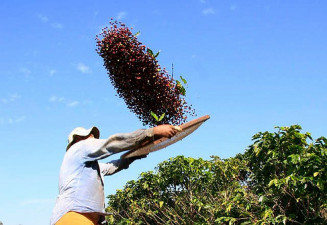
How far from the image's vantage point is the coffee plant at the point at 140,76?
13.1 ft

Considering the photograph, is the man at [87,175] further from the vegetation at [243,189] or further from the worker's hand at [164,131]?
the vegetation at [243,189]

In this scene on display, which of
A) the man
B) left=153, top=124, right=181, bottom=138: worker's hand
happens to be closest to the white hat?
the man

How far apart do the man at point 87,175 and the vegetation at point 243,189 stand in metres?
2.39

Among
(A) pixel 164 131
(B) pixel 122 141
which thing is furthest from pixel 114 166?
(A) pixel 164 131

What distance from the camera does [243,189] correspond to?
6.36m

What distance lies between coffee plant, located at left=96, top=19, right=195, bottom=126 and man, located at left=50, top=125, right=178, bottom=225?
107cm

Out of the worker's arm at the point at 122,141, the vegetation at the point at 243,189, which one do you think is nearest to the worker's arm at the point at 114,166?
the worker's arm at the point at 122,141

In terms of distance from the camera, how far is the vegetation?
4.91 meters

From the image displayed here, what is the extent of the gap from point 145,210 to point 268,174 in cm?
358

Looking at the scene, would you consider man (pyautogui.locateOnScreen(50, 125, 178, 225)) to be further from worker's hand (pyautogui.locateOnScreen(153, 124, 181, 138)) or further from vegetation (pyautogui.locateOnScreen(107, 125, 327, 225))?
vegetation (pyautogui.locateOnScreen(107, 125, 327, 225))

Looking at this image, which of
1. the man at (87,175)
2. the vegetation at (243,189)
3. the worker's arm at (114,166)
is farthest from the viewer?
the vegetation at (243,189)

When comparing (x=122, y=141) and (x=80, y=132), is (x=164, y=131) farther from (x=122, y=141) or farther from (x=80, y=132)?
(x=80, y=132)

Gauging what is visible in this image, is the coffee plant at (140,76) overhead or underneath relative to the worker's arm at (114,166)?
overhead

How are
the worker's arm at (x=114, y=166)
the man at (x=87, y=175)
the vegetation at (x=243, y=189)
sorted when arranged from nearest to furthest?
the man at (x=87, y=175) < the worker's arm at (x=114, y=166) < the vegetation at (x=243, y=189)
